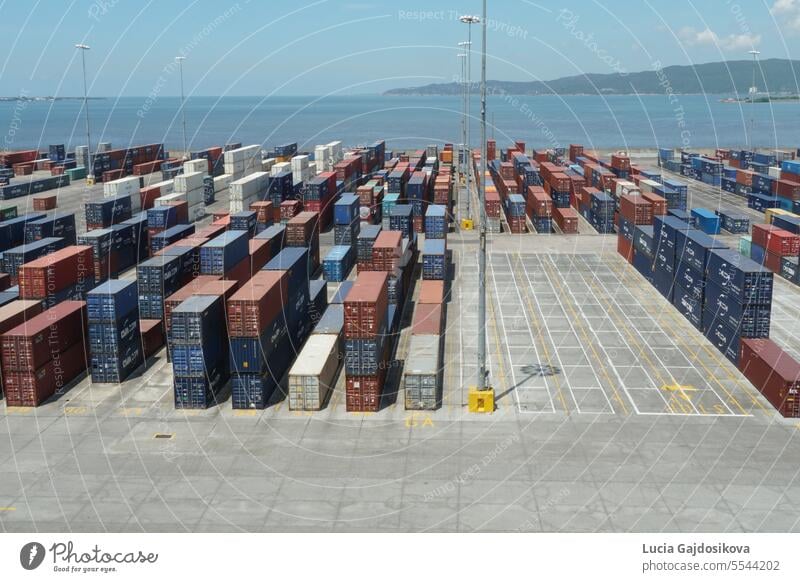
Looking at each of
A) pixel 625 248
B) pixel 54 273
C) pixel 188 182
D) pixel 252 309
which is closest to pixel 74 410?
pixel 252 309

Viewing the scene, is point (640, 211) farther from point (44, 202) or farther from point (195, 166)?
point (44, 202)

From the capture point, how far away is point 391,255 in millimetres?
50969

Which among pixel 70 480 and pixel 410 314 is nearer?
pixel 70 480

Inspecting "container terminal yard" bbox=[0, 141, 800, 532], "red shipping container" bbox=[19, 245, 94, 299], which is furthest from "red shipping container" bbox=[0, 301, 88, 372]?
"red shipping container" bbox=[19, 245, 94, 299]

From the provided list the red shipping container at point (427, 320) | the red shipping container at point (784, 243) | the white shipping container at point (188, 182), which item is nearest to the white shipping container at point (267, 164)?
the white shipping container at point (188, 182)

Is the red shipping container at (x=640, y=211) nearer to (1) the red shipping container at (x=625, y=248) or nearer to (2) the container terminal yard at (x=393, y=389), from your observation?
(2) the container terminal yard at (x=393, y=389)

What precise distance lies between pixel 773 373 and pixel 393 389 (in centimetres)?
1926

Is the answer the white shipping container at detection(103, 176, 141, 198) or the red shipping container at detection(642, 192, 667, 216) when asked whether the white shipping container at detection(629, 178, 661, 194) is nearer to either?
the red shipping container at detection(642, 192, 667, 216)

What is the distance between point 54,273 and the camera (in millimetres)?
47875

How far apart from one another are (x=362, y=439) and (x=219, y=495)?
7.39m

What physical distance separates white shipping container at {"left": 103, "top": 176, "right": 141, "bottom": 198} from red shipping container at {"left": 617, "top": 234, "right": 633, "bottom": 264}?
177ft

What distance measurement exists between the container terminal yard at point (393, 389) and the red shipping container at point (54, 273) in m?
0.17
